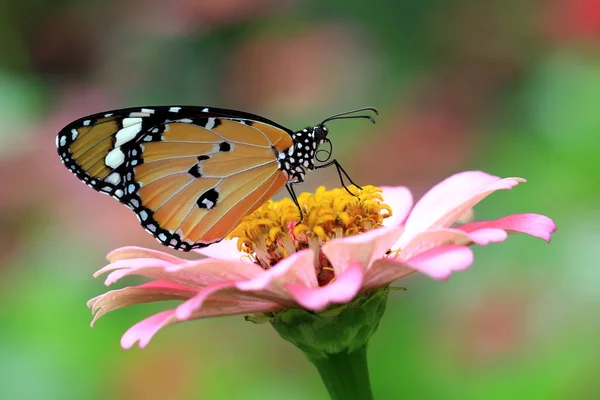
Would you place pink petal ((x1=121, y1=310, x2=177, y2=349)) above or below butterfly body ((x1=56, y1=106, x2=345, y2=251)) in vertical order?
below

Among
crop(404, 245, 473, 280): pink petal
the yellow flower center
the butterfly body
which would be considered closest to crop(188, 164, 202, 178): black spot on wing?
the butterfly body

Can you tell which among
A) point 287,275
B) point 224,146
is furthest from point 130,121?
point 287,275

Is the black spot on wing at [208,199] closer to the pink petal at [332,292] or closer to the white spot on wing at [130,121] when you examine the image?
the white spot on wing at [130,121]

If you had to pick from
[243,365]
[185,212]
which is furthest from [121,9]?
[185,212]

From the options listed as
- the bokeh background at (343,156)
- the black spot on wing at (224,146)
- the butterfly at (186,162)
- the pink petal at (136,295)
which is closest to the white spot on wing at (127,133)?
the butterfly at (186,162)

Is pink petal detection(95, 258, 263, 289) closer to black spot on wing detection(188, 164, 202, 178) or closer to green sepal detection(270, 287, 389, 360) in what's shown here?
green sepal detection(270, 287, 389, 360)

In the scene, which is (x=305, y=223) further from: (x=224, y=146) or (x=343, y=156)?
(x=343, y=156)
